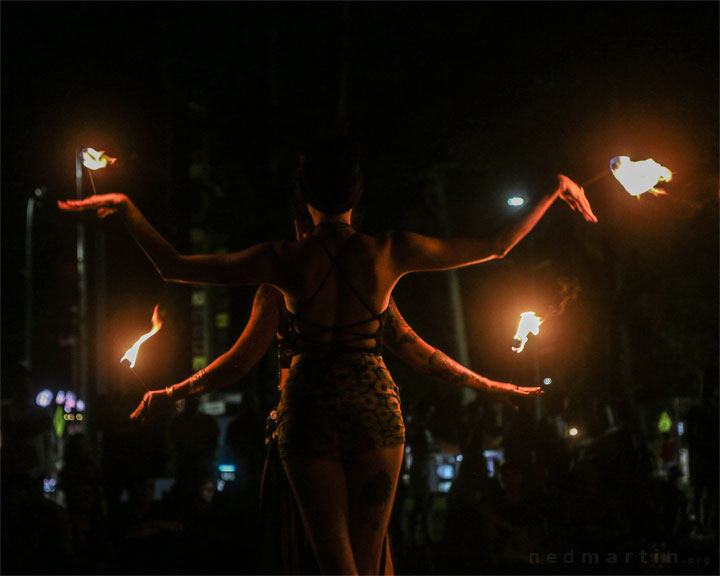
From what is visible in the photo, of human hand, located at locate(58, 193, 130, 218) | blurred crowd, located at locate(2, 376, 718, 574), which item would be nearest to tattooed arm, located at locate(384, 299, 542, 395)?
human hand, located at locate(58, 193, 130, 218)

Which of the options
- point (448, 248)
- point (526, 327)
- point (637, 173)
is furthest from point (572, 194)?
point (526, 327)

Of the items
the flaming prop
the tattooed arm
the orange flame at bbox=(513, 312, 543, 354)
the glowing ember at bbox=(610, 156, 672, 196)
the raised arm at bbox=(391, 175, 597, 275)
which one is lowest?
the tattooed arm

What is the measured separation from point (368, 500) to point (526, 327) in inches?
57.6

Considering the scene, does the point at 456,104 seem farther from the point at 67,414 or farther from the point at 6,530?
the point at 67,414

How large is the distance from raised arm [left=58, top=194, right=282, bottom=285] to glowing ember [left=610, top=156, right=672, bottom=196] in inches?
64.4

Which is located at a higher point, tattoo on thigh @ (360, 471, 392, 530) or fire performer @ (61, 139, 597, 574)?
fire performer @ (61, 139, 597, 574)

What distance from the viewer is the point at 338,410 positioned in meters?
3.09

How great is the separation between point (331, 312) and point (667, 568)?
6.42m

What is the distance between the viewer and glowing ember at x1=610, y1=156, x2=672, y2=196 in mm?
3873

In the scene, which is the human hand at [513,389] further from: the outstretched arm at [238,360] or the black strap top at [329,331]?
the outstretched arm at [238,360]

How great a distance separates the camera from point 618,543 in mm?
8367

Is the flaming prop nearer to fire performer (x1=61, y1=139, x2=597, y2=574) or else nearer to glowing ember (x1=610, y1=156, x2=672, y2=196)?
fire performer (x1=61, y1=139, x2=597, y2=574)

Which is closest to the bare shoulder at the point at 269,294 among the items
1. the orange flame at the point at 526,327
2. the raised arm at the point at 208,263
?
the raised arm at the point at 208,263

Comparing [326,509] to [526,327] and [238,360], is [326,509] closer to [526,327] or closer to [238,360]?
[238,360]
